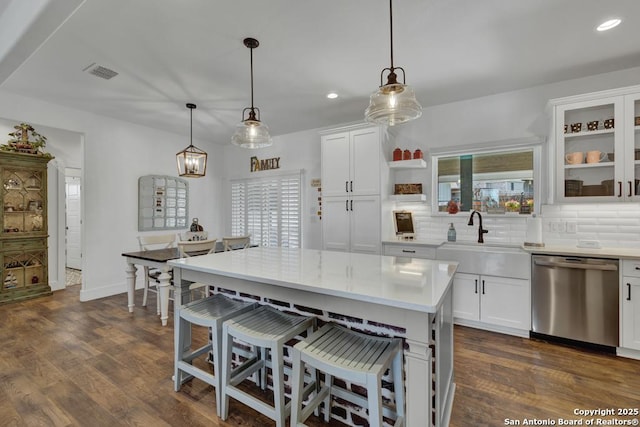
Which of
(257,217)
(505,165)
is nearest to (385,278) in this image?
(505,165)

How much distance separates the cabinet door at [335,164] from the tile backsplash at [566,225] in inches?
52.0

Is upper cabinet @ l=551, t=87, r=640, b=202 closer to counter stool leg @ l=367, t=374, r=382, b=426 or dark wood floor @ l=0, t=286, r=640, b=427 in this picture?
dark wood floor @ l=0, t=286, r=640, b=427

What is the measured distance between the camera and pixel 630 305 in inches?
101

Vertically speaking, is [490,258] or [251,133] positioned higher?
[251,133]

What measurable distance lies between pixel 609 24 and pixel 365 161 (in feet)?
7.96

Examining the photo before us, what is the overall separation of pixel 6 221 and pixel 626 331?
24.4 ft

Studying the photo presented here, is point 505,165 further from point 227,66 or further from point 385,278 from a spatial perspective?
point 227,66

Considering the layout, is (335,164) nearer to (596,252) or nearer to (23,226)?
(596,252)

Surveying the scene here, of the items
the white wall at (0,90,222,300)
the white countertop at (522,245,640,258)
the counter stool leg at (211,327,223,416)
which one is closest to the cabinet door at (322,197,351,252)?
the white countertop at (522,245,640,258)

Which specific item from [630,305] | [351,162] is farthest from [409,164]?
[630,305]

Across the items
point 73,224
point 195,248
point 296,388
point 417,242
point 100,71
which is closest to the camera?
point 296,388

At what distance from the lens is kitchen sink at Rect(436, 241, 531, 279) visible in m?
2.98

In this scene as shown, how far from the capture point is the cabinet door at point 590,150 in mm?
2820

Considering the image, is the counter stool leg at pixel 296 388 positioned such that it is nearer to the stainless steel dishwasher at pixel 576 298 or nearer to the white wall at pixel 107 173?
the stainless steel dishwasher at pixel 576 298
